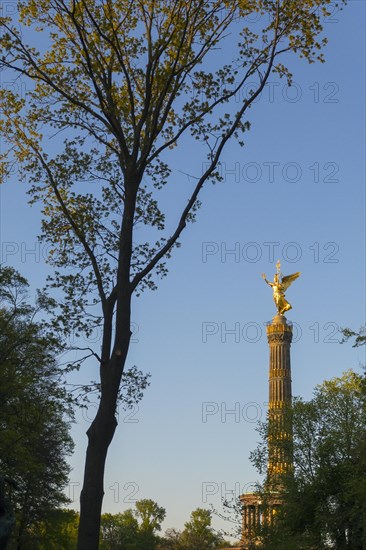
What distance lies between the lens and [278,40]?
19641mm

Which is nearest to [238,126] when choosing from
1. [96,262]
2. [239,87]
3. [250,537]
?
[239,87]

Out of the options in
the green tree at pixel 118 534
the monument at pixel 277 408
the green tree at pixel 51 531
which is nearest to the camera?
the monument at pixel 277 408

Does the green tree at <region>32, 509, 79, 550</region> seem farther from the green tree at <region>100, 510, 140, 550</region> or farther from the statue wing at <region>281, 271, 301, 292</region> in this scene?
the green tree at <region>100, 510, 140, 550</region>

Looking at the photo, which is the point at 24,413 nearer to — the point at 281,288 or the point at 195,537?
the point at 281,288

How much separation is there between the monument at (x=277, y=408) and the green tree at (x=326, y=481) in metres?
0.60

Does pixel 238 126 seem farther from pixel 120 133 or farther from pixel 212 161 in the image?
pixel 120 133

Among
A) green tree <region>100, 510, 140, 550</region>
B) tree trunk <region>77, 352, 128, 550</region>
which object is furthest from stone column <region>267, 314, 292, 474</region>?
tree trunk <region>77, 352, 128, 550</region>

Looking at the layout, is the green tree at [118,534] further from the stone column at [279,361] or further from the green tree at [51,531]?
the green tree at [51,531]

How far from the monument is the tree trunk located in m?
20.7

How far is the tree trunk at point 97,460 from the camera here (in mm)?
15180

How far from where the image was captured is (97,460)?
1566 centimetres

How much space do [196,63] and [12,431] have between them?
16.9 meters

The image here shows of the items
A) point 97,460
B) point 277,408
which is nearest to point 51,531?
point 277,408

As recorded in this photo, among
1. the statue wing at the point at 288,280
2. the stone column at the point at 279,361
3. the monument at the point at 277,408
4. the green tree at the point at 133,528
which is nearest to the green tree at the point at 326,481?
the monument at the point at 277,408
